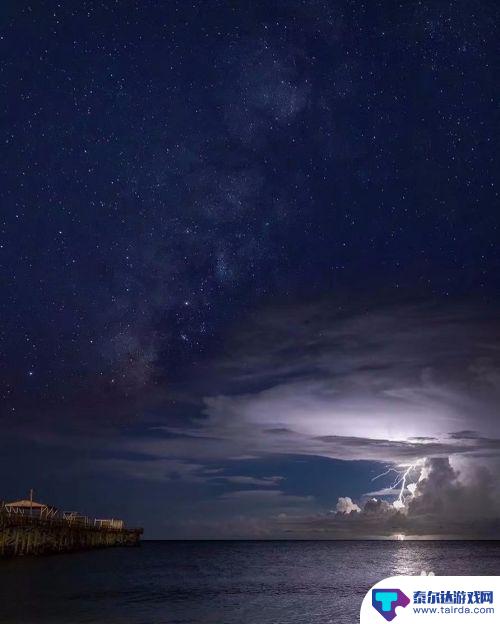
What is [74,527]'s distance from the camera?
92.7 m

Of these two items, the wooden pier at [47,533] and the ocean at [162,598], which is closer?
the ocean at [162,598]

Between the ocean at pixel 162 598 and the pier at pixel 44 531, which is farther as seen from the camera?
the pier at pixel 44 531

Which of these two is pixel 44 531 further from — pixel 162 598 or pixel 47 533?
pixel 162 598

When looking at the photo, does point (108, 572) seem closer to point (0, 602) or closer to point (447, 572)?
point (0, 602)

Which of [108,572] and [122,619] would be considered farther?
[108,572]

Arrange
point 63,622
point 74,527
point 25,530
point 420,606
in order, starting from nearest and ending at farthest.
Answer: point 420,606 → point 63,622 → point 25,530 → point 74,527

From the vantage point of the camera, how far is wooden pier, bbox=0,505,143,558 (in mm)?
69688

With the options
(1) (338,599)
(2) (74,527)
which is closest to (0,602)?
(1) (338,599)

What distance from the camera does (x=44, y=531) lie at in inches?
3140

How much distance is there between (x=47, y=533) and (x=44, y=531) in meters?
1.67

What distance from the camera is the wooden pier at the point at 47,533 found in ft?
229

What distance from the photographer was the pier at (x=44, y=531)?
229 ft

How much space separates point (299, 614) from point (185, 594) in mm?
15377

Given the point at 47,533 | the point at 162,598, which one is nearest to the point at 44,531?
the point at 47,533
